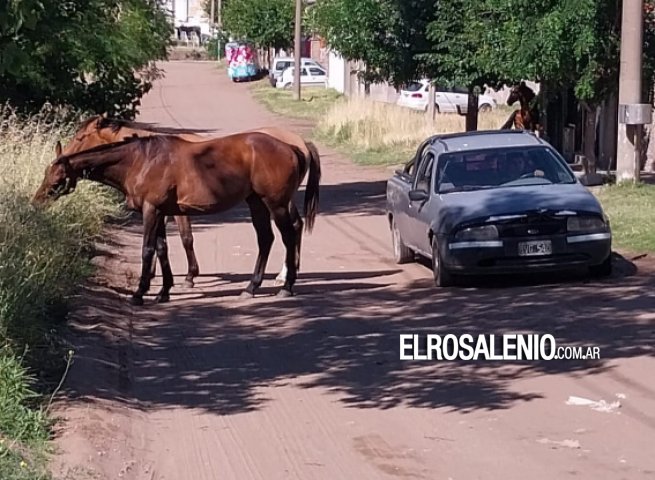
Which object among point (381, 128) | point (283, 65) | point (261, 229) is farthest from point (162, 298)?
point (283, 65)

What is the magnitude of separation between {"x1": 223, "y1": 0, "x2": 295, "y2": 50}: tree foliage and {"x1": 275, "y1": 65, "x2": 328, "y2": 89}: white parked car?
30.3 ft

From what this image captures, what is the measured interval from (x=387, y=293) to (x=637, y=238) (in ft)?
14.0

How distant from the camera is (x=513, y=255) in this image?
1371cm

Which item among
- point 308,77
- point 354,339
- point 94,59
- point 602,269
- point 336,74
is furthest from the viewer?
point 308,77

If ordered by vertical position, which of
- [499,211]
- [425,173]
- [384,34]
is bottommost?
[499,211]

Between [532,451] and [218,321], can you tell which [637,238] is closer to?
[218,321]

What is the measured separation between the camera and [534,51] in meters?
22.2

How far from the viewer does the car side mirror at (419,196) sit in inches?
588

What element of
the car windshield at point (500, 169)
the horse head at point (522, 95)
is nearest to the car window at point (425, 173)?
the car windshield at point (500, 169)

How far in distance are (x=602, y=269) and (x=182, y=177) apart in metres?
4.66

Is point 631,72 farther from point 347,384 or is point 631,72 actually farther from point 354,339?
point 347,384

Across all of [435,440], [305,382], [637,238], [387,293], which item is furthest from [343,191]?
[435,440]

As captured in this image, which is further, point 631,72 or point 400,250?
point 631,72

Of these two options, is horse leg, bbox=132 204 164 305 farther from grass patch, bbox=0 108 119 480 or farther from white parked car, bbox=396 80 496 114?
white parked car, bbox=396 80 496 114
